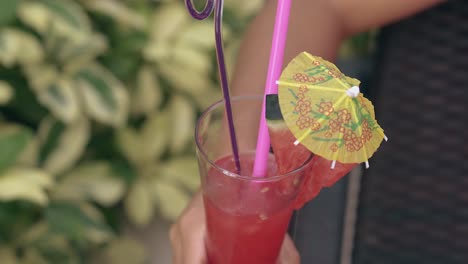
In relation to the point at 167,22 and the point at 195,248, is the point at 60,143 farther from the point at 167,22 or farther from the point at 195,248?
the point at 195,248

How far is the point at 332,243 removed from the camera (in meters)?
0.95

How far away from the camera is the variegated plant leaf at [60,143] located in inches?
63.4

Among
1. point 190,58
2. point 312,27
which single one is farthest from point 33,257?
point 312,27

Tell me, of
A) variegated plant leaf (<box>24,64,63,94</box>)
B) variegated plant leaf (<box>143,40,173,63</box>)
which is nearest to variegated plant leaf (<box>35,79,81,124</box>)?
variegated plant leaf (<box>24,64,63,94</box>)

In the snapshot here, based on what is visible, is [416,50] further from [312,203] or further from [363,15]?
[312,203]

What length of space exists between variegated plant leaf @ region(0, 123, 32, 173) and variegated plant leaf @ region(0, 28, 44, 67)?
0.16 metres

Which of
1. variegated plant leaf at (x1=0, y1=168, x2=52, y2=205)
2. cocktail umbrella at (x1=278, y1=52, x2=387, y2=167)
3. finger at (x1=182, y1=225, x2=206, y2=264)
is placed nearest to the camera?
cocktail umbrella at (x1=278, y1=52, x2=387, y2=167)

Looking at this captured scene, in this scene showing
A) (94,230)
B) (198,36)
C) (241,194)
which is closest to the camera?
(241,194)

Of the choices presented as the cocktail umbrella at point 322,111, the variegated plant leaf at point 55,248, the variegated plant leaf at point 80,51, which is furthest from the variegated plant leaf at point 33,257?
the cocktail umbrella at point 322,111

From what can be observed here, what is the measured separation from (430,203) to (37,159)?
974 mm

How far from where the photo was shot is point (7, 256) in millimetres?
1591

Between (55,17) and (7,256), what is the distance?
0.61 meters

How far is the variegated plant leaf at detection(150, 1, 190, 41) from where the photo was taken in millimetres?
1729

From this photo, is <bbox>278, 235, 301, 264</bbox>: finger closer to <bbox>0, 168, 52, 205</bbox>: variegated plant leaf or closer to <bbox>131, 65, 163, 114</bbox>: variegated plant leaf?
<bbox>0, 168, 52, 205</bbox>: variegated plant leaf
